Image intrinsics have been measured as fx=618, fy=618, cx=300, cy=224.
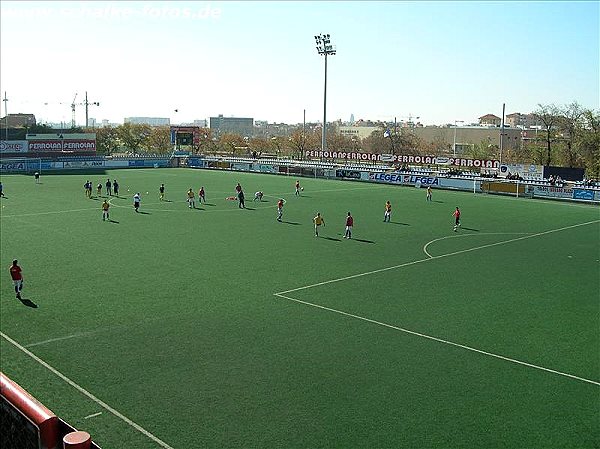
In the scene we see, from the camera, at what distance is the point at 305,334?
59.0 ft

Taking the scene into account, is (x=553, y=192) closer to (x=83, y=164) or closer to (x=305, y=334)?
(x=305, y=334)

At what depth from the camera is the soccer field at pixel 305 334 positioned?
12.5m

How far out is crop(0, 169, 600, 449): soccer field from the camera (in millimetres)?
12492

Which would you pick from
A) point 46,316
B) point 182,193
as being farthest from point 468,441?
point 182,193

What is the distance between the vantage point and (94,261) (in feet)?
89.2

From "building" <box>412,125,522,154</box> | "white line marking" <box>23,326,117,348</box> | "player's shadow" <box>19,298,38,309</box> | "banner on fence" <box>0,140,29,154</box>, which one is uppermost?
"building" <box>412,125,522,154</box>

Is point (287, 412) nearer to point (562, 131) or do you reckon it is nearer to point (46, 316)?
point (46, 316)

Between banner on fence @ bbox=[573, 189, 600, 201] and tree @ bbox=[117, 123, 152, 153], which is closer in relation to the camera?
banner on fence @ bbox=[573, 189, 600, 201]

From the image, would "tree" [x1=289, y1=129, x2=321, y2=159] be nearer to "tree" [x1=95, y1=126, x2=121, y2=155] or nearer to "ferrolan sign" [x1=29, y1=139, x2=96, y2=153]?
"tree" [x1=95, y1=126, x2=121, y2=155]

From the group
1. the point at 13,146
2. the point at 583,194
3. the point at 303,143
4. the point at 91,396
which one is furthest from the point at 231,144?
the point at 91,396

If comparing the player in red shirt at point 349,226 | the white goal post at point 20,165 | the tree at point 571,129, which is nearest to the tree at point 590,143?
the tree at point 571,129

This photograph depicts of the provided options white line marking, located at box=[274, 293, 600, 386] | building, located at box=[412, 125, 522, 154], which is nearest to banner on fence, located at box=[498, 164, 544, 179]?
white line marking, located at box=[274, 293, 600, 386]

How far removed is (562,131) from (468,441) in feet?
292

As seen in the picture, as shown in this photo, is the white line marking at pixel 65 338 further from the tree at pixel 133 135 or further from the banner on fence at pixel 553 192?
the tree at pixel 133 135
